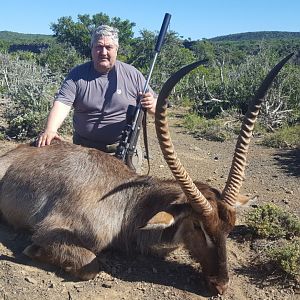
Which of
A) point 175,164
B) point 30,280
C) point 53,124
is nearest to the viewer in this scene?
point 175,164

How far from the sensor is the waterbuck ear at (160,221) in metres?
4.05

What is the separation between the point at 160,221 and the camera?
161 inches

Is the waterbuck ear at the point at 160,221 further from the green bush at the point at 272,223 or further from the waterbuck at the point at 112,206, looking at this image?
the green bush at the point at 272,223

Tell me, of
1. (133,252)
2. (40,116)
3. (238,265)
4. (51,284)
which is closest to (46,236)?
(51,284)

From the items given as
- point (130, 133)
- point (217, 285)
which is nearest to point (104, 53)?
point (130, 133)

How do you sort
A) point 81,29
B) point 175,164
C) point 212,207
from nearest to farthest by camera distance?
1. point 175,164
2. point 212,207
3. point 81,29

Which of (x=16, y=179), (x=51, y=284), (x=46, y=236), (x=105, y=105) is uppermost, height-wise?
(x=105, y=105)

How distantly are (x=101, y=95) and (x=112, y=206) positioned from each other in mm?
2143

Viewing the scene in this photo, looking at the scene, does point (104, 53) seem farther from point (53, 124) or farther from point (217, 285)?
point (217, 285)

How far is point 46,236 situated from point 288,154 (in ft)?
21.1

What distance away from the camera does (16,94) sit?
1188 centimetres

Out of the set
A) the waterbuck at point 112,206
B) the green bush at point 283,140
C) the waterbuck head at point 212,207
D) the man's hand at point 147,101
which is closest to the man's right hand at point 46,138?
the waterbuck at point 112,206

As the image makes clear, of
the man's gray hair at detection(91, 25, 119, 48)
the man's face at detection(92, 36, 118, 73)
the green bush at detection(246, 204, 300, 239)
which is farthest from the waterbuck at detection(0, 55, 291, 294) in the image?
the man's gray hair at detection(91, 25, 119, 48)

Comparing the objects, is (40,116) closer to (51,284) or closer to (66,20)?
(51,284)
